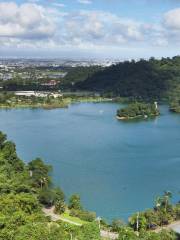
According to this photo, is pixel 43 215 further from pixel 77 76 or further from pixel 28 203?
pixel 77 76

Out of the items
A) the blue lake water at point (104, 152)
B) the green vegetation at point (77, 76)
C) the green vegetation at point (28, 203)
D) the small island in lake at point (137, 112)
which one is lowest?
the blue lake water at point (104, 152)

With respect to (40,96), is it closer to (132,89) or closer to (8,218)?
(132,89)

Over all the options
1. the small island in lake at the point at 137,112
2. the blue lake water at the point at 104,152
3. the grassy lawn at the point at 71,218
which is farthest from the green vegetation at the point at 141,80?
the grassy lawn at the point at 71,218

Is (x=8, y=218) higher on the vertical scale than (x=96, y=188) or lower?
higher

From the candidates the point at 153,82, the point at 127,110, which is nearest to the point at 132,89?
the point at 153,82

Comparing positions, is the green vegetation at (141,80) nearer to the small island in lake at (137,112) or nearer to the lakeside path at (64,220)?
the small island in lake at (137,112)

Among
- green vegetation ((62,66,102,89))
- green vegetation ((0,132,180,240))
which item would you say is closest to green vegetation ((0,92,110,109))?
green vegetation ((62,66,102,89))
